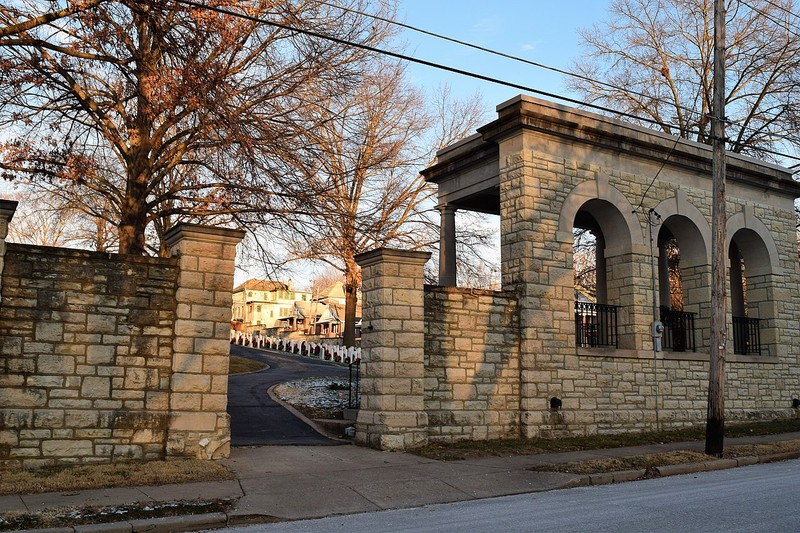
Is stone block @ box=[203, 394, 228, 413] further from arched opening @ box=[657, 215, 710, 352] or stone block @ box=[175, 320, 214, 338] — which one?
arched opening @ box=[657, 215, 710, 352]

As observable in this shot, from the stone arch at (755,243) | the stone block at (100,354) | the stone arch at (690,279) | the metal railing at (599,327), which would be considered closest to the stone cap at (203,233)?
the stone block at (100,354)

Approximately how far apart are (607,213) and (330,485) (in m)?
9.82

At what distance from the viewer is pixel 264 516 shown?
23.9 ft

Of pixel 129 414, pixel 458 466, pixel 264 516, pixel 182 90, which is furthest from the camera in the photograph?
pixel 182 90

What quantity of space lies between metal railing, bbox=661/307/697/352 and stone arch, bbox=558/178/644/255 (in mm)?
2367

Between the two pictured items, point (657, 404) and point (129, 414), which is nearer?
point (129, 414)

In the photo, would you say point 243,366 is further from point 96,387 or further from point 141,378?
point 96,387

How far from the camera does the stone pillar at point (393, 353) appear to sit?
11.5 meters

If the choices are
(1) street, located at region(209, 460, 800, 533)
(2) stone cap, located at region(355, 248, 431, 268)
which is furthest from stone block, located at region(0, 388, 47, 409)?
(2) stone cap, located at region(355, 248, 431, 268)

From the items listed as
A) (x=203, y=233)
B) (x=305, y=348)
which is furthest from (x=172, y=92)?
(x=305, y=348)

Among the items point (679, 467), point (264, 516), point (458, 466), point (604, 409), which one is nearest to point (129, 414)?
point (264, 516)

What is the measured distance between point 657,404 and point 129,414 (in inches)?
436

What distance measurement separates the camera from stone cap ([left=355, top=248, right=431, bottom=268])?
11.8 metres

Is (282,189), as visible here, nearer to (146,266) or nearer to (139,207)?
(139,207)
